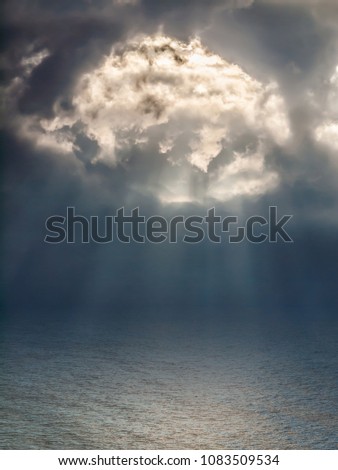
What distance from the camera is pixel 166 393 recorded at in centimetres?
2894

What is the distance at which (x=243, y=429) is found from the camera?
Result: 907 inches

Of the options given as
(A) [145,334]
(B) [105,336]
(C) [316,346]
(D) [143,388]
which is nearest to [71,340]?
(B) [105,336]

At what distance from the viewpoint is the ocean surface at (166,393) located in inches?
856

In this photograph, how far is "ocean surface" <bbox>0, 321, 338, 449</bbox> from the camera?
21.8m

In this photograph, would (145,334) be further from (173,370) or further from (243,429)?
(243,429)

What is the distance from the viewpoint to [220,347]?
152ft

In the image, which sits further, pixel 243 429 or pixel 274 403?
pixel 274 403

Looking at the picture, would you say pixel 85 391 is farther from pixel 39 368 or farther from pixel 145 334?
pixel 145 334
